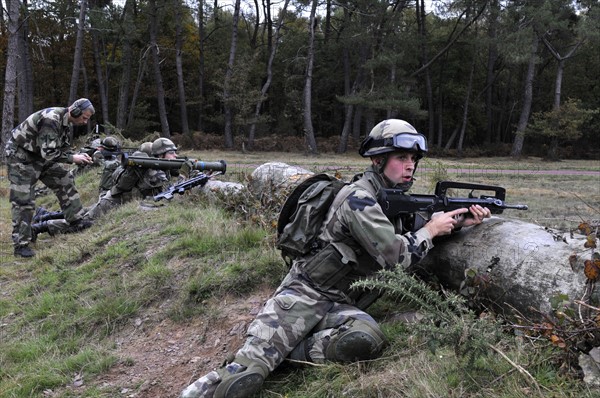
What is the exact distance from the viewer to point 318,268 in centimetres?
326

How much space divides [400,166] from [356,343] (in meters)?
1.21

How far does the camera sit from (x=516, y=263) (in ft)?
10.2

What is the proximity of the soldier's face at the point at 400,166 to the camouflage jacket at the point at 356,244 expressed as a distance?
9 centimetres

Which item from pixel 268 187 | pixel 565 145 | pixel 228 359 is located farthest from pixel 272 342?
pixel 565 145

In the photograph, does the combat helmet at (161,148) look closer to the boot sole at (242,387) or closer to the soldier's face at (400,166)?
the soldier's face at (400,166)

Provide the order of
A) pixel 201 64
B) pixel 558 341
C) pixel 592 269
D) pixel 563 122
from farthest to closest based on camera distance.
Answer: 1. pixel 201 64
2. pixel 563 122
3. pixel 592 269
4. pixel 558 341

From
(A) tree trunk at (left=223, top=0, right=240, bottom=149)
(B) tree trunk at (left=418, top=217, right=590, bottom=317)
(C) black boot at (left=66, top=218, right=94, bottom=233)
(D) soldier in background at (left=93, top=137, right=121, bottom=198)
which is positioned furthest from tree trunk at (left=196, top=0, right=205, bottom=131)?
(B) tree trunk at (left=418, top=217, right=590, bottom=317)

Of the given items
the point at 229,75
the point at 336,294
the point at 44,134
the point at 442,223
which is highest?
the point at 229,75

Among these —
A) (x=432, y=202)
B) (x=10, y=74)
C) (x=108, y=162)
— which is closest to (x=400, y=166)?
(x=432, y=202)

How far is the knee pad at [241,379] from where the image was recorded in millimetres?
2818

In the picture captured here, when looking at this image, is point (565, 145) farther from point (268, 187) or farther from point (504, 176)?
point (268, 187)

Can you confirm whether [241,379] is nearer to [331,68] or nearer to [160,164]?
[160,164]

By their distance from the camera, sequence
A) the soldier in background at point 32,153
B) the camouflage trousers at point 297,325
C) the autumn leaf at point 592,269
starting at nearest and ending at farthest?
the autumn leaf at point 592,269 → the camouflage trousers at point 297,325 → the soldier in background at point 32,153

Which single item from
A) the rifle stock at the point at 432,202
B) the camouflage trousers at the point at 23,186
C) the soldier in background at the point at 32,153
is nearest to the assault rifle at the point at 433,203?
the rifle stock at the point at 432,202
